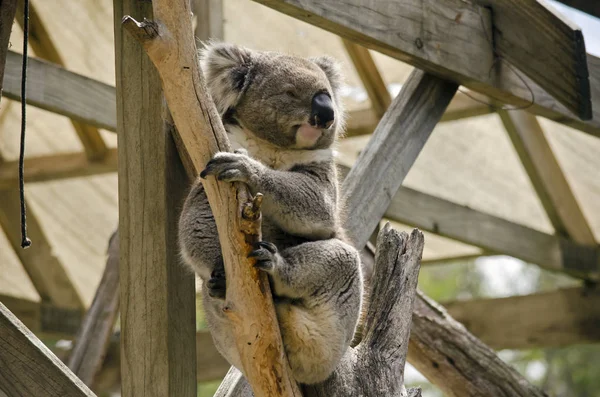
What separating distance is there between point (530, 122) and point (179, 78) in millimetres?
4647

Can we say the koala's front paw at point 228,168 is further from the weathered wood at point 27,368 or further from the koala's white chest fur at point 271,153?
the weathered wood at point 27,368

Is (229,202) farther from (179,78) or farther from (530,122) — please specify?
(530,122)

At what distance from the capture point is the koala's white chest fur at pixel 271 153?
3475mm

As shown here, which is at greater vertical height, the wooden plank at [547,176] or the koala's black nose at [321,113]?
the wooden plank at [547,176]

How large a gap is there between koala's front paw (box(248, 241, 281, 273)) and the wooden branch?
23 mm

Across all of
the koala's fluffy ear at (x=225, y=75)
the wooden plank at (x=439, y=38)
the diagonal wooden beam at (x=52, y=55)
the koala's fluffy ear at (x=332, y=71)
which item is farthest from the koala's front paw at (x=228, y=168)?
the diagonal wooden beam at (x=52, y=55)

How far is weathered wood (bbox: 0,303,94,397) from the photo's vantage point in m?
3.05

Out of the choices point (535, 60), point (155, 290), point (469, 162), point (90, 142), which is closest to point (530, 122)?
point (469, 162)

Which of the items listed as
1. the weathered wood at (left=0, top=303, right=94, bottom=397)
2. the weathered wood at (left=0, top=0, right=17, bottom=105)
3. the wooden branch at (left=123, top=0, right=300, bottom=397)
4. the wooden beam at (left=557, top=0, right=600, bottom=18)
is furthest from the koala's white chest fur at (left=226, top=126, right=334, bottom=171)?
the wooden beam at (left=557, top=0, right=600, bottom=18)

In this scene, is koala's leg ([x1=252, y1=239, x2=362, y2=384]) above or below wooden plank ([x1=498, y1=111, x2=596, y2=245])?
below

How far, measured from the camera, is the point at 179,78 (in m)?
2.54

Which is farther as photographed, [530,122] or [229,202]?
[530,122]

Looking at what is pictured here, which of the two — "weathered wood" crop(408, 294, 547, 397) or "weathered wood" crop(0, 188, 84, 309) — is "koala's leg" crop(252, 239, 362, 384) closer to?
"weathered wood" crop(408, 294, 547, 397)

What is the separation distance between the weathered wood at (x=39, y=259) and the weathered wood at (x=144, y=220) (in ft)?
13.0
